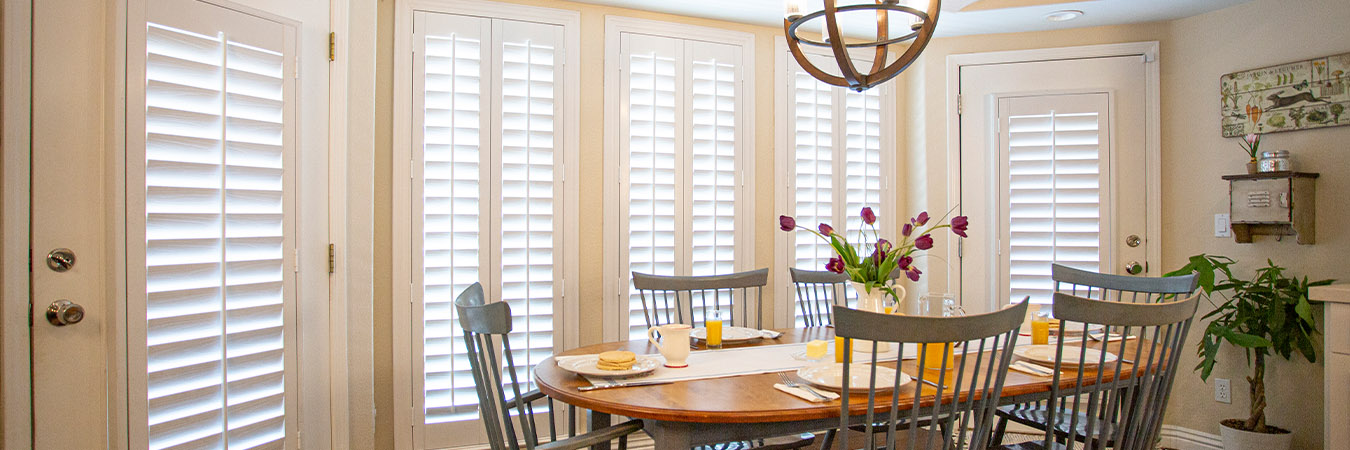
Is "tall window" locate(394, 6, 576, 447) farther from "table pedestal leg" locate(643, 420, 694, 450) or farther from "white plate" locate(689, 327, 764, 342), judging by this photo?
"table pedestal leg" locate(643, 420, 694, 450)

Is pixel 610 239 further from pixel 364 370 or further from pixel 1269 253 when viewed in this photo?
pixel 1269 253

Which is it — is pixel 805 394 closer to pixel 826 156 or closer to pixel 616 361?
pixel 616 361

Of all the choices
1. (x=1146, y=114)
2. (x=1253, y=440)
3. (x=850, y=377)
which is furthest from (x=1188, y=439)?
(x=850, y=377)

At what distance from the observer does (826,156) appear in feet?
11.5

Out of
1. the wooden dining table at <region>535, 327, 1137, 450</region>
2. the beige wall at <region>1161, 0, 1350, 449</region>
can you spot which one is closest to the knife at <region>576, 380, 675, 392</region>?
the wooden dining table at <region>535, 327, 1137, 450</region>

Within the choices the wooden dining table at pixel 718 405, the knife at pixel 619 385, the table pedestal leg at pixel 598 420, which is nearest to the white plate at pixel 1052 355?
the wooden dining table at pixel 718 405

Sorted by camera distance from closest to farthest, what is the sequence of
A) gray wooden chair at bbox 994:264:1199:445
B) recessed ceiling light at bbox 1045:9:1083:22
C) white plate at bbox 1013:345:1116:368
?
white plate at bbox 1013:345:1116:368 → gray wooden chair at bbox 994:264:1199:445 → recessed ceiling light at bbox 1045:9:1083:22

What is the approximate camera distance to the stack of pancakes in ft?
6.03

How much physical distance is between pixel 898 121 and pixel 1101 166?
3.14 ft

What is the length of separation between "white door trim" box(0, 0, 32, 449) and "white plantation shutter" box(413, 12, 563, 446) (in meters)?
1.29

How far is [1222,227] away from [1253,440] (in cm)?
90

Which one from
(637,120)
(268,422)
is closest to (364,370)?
(268,422)

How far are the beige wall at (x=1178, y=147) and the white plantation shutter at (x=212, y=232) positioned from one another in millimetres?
634

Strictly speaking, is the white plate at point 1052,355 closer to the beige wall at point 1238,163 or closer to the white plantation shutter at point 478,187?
the beige wall at point 1238,163
